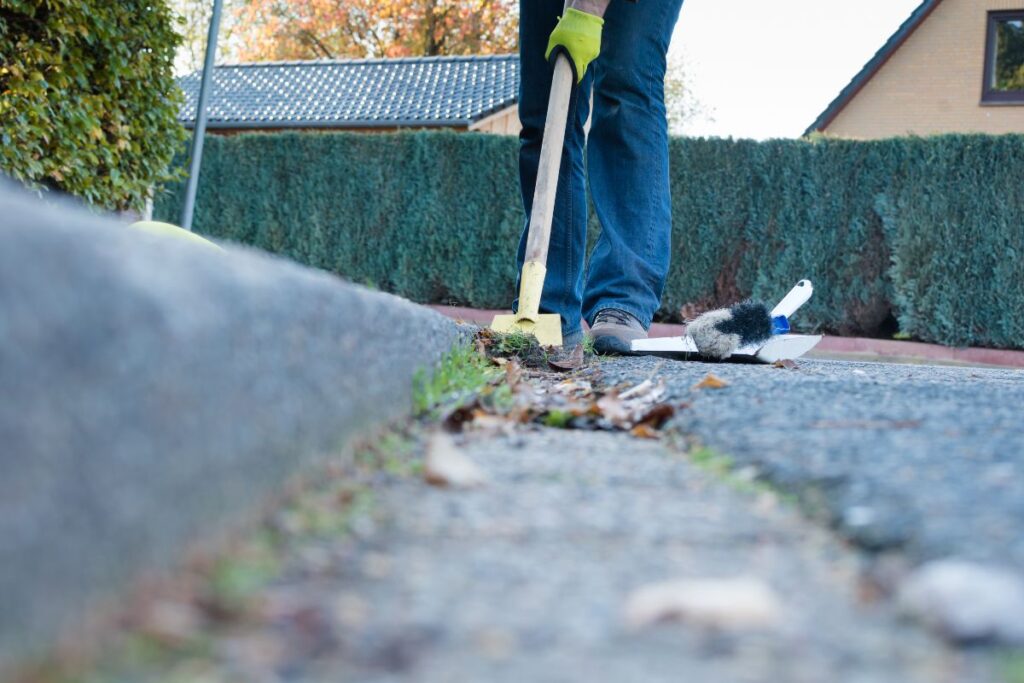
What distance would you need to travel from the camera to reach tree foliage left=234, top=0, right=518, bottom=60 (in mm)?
28359

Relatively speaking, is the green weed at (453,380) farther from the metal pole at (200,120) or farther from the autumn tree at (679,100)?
the autumn tree at (679,100)

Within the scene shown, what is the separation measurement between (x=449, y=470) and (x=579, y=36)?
2198 millimetres

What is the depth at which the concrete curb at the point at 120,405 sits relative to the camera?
2.22 ft

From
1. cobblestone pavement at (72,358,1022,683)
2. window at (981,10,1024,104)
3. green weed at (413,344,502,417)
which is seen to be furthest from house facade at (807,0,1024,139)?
cobblestone pavement at (72,358,1022,683)

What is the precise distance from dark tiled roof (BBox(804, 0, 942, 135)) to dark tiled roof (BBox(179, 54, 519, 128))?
235 inches

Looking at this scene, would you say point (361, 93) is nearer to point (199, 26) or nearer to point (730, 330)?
point (199, 26)

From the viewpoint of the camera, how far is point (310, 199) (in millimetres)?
12227

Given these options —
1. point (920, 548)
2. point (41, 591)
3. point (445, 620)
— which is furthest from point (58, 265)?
point (920, 548)

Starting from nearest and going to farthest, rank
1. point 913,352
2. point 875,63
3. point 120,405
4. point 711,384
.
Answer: point 120,405, point 711,384, point 913,352, point 875,63

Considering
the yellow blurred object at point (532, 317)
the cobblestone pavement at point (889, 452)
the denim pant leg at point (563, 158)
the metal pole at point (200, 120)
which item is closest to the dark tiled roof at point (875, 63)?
the metal pole at point (200, 120)

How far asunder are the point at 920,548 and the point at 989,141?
9.82 metres

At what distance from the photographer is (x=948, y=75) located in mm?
16609

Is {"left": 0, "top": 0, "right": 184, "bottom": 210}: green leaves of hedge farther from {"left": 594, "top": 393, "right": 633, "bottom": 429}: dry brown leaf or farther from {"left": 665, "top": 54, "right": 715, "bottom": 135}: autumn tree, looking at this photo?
{"left": 665, "top": 54, "right": 715, "bottom": 135}: autumn tree

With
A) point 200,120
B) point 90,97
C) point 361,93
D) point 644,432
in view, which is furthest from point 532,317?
point 361,93
